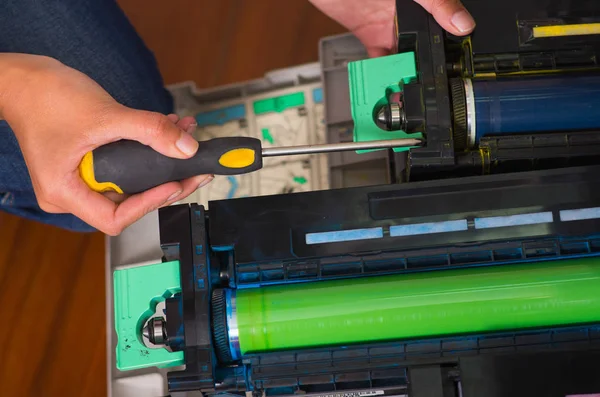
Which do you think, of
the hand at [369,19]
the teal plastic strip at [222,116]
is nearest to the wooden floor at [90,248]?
the teal plastic strip at [222,116]

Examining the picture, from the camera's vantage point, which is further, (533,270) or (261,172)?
(261,172)

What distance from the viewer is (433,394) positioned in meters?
0.82

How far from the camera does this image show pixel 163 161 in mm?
878

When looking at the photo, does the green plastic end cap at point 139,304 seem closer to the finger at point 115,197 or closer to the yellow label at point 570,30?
the finger at point 115,197

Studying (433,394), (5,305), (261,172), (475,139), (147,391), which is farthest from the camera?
(5,305)

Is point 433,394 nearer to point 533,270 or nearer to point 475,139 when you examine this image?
point 533,270

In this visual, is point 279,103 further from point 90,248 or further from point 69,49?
point 90,248

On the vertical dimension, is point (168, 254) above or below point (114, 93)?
below

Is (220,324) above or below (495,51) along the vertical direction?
below

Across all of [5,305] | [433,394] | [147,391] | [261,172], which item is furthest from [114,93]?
[433,394]

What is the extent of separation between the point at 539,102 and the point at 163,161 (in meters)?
0.60

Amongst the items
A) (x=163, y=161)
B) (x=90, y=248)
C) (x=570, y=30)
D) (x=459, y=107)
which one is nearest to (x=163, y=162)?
(x=163, y=161)

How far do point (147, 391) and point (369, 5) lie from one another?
0.97 m

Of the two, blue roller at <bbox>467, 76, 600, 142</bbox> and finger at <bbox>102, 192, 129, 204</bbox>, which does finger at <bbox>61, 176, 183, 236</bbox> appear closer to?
finger at <bbox>102, 192, 129, 204</bbox>
